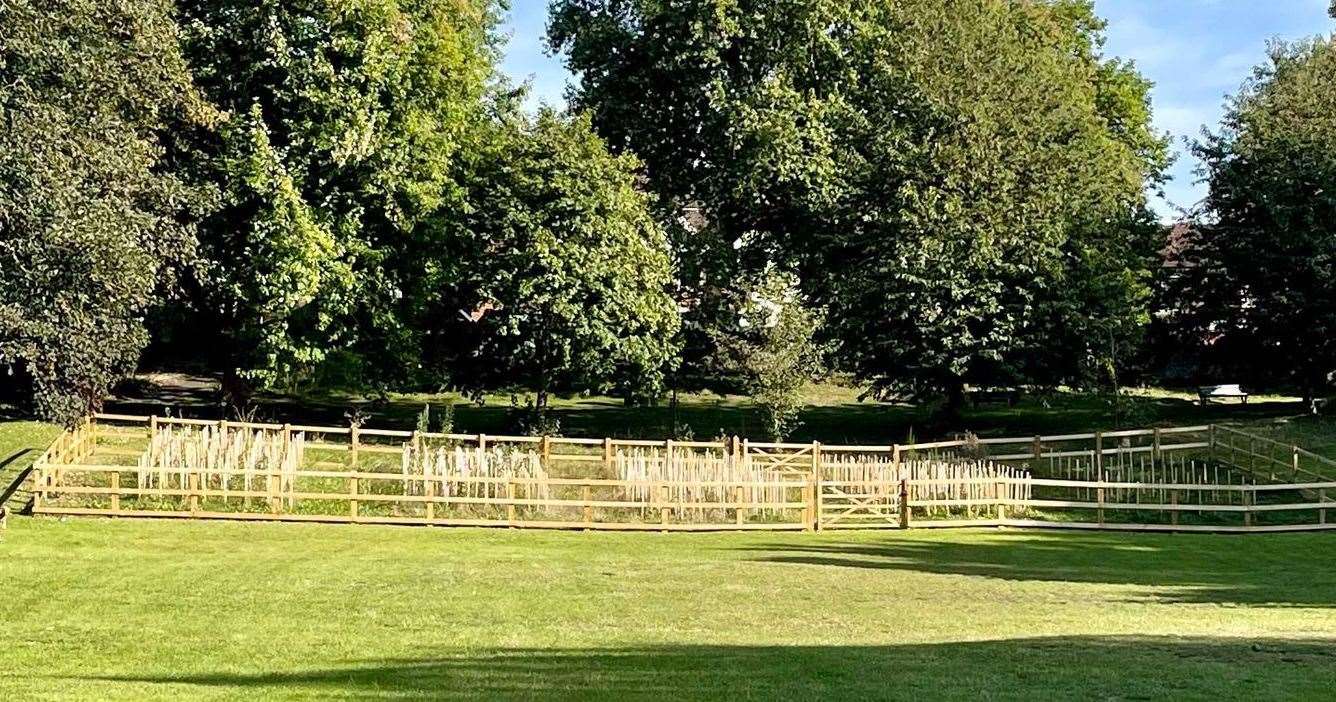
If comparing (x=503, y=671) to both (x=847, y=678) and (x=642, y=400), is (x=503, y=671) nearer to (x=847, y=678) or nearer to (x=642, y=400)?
(x=847, y=678)

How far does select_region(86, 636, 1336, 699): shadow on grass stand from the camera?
8.70m

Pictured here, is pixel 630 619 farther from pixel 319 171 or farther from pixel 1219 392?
pixel 1219 392

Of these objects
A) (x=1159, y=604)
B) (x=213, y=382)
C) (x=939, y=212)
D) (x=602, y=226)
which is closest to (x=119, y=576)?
(x=1159, y=604)

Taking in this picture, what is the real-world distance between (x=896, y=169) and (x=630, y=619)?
90.6 ft

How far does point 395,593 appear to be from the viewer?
14258mm

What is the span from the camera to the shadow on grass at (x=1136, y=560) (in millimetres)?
16761

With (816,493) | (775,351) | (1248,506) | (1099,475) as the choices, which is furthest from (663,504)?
(1248,506)

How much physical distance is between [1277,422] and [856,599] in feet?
92.0

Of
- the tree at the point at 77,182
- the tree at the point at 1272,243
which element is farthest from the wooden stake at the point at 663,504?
the tree at the point at 1272,243

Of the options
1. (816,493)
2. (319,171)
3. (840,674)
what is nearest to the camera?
(840,674)

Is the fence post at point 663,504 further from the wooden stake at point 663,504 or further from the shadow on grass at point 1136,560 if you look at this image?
the shadow on grass at point 1136,560

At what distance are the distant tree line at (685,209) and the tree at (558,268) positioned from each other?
0.33ft

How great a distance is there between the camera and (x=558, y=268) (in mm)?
33938

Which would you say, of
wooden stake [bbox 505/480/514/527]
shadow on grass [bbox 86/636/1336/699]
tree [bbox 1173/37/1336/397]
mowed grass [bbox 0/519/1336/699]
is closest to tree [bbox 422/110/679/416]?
wooden stake [bbox 505/480/514/527]
